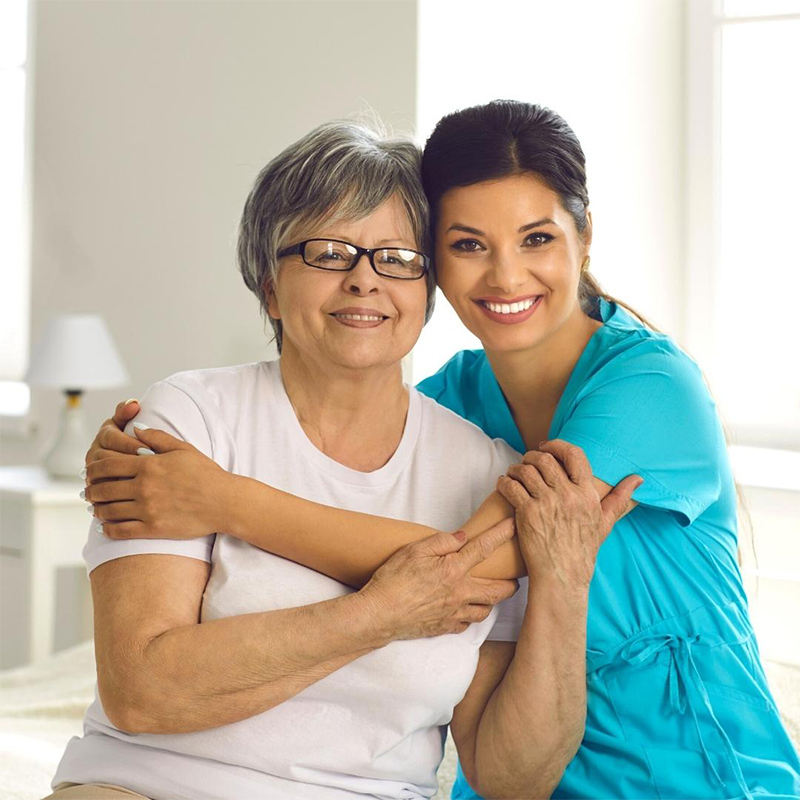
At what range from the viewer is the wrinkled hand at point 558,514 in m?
1.37

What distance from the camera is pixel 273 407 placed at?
59.4 inches

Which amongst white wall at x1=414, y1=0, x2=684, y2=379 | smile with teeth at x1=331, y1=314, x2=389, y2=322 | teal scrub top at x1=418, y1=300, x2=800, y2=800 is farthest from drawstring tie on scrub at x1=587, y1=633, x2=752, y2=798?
white wall at x1=414, y1=0, x2=684, y2=379

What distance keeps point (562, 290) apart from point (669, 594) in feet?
1.43

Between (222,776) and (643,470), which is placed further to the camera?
(643,470)

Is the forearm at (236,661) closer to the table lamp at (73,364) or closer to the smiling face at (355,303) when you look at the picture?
the smiling face at (355,303)

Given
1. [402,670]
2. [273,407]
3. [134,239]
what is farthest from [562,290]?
[134,239]

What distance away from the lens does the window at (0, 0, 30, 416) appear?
434 centimetres

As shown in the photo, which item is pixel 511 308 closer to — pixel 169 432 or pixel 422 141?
pixel 169 432

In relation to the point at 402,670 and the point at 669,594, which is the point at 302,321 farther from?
the point at 669,594

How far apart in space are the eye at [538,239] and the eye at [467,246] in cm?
7

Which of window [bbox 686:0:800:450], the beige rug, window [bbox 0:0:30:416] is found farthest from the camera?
window [bbox 0:0:30:416]

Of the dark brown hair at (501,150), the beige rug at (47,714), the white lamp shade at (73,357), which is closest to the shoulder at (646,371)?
the dark brown hair at (501,150)

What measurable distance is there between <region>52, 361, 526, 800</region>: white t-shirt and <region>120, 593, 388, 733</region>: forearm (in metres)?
0.04

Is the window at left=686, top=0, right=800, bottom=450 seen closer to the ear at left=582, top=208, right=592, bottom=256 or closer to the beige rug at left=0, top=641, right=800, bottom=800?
the beige rug at left=0, top=641, right=800, bottom=800
